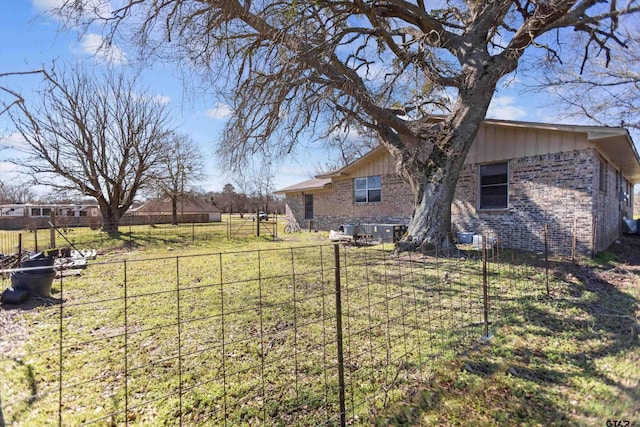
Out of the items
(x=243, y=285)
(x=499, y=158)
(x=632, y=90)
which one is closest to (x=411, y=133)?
(x=499, y=158)

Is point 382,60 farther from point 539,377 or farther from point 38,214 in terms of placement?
point 38,214

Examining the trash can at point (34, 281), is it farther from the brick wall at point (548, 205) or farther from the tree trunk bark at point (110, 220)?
the tree trunk bark at point (110, 220)

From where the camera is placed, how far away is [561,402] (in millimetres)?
2826

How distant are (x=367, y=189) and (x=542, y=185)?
7745mm

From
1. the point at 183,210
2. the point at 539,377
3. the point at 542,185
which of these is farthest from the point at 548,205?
the point at 183,210

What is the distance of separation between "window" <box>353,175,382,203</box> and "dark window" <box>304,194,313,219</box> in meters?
4.33

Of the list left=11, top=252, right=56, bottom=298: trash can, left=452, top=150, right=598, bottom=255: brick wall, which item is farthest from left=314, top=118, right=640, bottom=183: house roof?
left=11, top=252, right=56, bottom=298: trash can

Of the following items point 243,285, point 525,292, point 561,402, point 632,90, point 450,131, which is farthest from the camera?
point 632,90

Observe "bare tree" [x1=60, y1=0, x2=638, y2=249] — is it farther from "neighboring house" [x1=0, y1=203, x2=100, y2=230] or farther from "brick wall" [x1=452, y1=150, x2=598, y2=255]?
"neighboring house" [x1=0, y1=203, x2=100, y2=230]

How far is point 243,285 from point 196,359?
3280mm

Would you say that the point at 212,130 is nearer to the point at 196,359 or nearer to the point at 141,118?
the point at 196,359

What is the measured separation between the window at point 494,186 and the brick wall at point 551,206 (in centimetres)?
22

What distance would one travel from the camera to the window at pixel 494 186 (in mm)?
11445

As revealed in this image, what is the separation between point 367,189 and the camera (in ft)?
54.7
